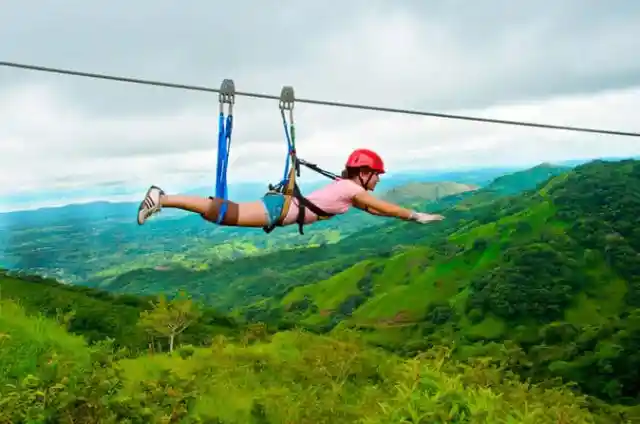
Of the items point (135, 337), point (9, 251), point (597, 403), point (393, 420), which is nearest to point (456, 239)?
point (597, 403)

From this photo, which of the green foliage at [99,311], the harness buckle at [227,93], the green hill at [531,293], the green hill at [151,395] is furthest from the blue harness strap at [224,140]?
the green hill at [531,293]

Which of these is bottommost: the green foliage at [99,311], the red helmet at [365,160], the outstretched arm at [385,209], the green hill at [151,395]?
the green foliage at [99,311]

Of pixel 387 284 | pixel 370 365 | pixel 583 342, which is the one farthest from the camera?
pixel 387 284

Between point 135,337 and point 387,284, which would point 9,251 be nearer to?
point 387,284

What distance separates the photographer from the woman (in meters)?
4.44

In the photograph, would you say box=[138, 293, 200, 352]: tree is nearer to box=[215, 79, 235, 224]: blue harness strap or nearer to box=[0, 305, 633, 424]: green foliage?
box=[0, 305, 633, 424]: green foliage

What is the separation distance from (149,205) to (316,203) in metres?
1.12

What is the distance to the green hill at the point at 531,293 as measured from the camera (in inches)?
2454

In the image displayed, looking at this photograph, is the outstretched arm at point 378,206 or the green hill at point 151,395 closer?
the outstretched arm at point 378,206

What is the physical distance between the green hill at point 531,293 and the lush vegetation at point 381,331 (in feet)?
0.79

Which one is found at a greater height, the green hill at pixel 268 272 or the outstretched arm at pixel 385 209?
the outstretched arm at pixel 385 209

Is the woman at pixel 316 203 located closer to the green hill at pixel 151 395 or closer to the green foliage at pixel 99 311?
the green hill at pixel 151 395

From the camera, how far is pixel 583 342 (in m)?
63.8

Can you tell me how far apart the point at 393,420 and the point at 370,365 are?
93.3 ft
